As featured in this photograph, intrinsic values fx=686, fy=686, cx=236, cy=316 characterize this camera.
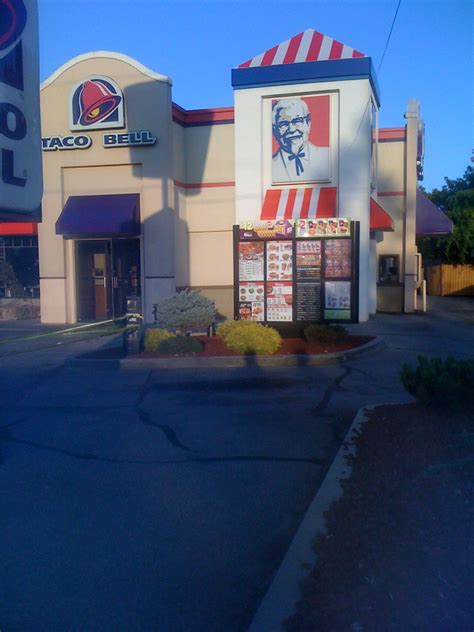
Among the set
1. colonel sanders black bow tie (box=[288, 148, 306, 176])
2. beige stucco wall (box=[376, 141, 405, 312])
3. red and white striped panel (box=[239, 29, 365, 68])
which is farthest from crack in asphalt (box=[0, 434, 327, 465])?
beige stucco wall (box=[376, 141, 405, 312])

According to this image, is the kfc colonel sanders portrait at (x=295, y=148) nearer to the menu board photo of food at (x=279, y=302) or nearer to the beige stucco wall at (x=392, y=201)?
the menu board photo of food at (x=279, y=302)

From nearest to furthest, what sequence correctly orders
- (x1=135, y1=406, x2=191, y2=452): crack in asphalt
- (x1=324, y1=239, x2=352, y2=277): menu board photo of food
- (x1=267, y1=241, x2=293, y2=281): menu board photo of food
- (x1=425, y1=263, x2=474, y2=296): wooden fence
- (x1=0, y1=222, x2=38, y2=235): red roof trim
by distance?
(x1=135, y1=406, x2=191, y2=452): crack in asphalt
(x1=324, y1=239, x2=352, y2=277): menu board photo of food
(x1=267, y1=241, x2=293, y2=281): menu board photo of food
(x1=0, y1=222, x2=38, y2=235): red roof trim
(x1=425, y1=263, x2=474, y2=296): wooden fence

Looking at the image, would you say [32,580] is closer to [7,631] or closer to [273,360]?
[7,631]

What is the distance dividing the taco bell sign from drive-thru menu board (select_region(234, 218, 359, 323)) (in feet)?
33.9

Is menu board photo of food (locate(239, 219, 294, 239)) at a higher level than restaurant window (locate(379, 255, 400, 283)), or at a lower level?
higher

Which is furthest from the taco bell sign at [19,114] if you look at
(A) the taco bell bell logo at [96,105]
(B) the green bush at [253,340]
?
(A) the taco bell bell logo at [96,105]

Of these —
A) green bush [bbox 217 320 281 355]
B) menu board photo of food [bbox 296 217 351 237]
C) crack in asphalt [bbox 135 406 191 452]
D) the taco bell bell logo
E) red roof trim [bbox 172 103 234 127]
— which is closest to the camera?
crack in asphalt [bbox 135 406 191 452]

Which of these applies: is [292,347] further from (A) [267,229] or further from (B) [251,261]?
(A) [267,229]

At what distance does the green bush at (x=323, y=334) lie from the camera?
43.5 ft

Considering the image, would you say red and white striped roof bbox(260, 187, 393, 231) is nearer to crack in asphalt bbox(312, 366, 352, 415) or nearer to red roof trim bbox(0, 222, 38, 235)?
crack in asphalt bbox(312, 366, 352, 415)

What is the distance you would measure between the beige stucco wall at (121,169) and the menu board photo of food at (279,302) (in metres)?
5.13

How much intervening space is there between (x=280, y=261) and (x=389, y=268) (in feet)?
26.6

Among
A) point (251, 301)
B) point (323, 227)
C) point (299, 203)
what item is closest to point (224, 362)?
point (251, 301)

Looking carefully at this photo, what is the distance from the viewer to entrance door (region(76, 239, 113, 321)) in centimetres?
2055
